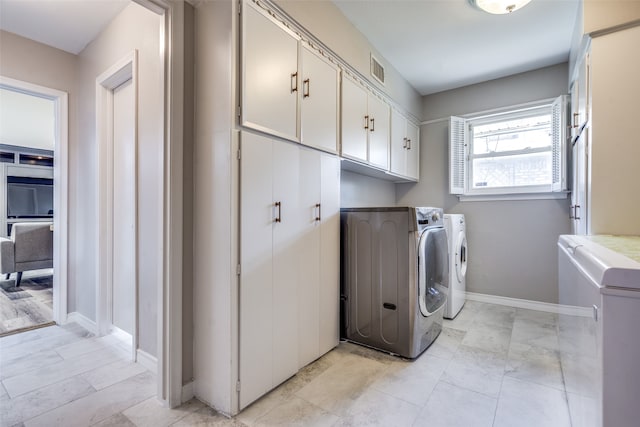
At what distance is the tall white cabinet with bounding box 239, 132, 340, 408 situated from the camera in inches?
63.0

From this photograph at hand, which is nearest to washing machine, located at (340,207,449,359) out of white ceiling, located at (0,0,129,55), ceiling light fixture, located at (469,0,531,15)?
ceiling light fixture, located at (469,0,531,15)

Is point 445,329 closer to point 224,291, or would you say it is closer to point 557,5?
point 224,291

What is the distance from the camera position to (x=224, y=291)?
1542mm

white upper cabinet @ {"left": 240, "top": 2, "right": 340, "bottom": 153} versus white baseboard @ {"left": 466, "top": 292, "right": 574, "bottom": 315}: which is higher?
white upper cabinet @ {"left": 240, "top": 2, "right": 340, "bottom": 153}

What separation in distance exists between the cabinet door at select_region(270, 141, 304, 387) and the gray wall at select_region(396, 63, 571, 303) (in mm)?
2667

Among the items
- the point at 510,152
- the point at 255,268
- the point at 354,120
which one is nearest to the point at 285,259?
the point at 255,268

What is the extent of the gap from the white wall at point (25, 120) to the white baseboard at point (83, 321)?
2409 mm

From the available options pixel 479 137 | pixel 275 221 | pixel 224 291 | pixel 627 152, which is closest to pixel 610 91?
pixel 627 152

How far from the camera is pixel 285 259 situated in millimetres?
1845

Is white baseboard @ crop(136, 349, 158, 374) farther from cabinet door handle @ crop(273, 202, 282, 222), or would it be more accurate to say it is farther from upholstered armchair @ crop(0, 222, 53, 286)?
upholstered armchair @ crop(0, 222, 53, 286)

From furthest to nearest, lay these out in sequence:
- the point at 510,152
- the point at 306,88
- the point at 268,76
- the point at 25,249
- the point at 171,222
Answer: the point at 25,249 < the point at 510,152 < the point at 306,88 < the point at 268,76 < the point at 171,222

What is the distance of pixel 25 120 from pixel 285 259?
18.5 ft

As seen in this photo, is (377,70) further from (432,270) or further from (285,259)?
(285,259)

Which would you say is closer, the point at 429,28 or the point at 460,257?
the point at 429,28
